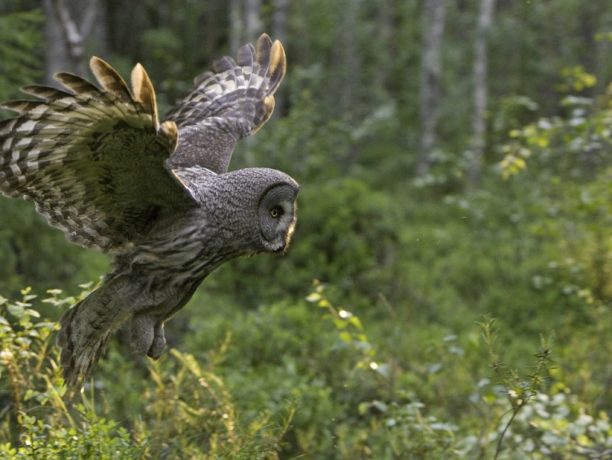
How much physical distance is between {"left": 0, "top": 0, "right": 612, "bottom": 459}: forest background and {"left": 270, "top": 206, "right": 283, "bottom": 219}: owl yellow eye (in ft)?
3.00

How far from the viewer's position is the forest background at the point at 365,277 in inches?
202

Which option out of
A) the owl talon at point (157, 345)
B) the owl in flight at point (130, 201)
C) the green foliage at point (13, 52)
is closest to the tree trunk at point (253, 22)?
the green foliage at point (13, 52)

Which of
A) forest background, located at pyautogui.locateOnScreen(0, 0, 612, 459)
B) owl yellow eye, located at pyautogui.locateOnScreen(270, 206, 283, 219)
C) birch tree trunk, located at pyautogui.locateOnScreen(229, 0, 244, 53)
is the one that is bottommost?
forest background, located at pyautogui.locateOnScreen(0, 0, 612, 459)

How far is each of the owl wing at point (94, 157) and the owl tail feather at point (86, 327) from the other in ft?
0.84

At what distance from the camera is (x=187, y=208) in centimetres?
467

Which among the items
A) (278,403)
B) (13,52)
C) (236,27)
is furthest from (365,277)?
(236,27)

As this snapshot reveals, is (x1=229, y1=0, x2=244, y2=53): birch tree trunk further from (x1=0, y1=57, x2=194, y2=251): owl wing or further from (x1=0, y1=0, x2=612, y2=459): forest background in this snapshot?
(x1=0, y1=57, x2=194, y2=251): owl wing

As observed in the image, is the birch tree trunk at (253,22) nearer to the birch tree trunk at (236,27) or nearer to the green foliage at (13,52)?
→ the birch tree trunk at (236,27)

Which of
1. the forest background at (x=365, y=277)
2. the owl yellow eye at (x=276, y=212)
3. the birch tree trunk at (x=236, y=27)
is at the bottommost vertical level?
the forest background at (x=365, y=277)

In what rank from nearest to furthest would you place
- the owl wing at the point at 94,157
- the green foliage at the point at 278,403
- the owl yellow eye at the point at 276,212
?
1. the owl wing at the point at 94,157
2. the green foliage at the point at 278,403
3. the owl yellow eye at the point at 276,212

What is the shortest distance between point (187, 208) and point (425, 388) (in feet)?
11.0

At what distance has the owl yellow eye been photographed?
4.76 meters

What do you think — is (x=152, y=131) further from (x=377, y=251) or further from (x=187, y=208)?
(x=377, y=251)

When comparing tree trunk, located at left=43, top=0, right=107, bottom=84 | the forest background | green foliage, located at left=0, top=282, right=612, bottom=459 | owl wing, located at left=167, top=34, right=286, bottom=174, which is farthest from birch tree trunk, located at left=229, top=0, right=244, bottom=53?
owl wing, located at left=167, top=34, right=286, bottom=174
